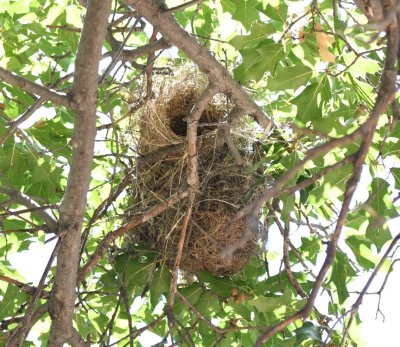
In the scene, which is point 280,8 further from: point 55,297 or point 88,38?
point 55,297

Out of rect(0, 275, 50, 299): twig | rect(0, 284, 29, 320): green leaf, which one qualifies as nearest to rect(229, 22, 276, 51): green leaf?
rect(0, 275, 50, 299): twig

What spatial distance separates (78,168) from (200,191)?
0.68 metres

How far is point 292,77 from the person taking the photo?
7.21ft

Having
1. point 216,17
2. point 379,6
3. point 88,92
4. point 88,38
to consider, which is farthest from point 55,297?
point 216,17

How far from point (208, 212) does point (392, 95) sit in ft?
5.30

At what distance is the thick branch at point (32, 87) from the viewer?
1.92 metres

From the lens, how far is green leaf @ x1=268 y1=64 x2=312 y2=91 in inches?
86.4

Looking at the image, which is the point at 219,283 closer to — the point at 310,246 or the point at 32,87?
the point at 310,246

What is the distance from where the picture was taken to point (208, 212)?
2.68m

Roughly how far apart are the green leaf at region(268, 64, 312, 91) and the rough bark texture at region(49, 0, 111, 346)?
1.69 feet

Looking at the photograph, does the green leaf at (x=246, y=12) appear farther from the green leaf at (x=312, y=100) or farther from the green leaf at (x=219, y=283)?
the green leaf at (x=219, y=283)

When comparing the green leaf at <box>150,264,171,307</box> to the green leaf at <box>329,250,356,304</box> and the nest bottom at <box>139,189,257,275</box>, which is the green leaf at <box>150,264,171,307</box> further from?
the green leaf at <box>329,250,356,304</box>

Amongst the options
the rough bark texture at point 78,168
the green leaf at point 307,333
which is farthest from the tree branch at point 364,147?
the rough bark texture at point 78,168

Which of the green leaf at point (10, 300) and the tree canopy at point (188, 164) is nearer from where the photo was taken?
the tree canopy at point (188, 164)
